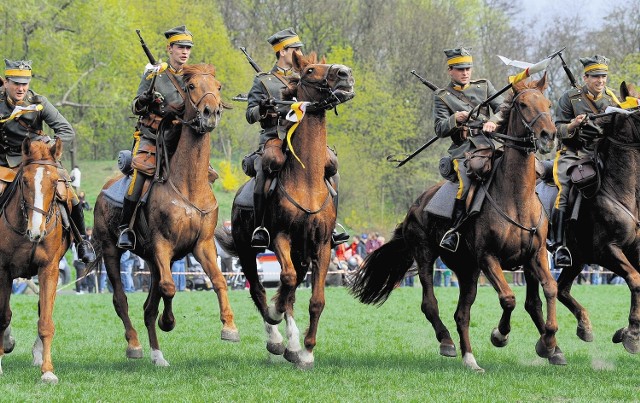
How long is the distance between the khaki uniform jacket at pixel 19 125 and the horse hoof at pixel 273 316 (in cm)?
342

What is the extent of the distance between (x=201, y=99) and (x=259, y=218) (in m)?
1.92

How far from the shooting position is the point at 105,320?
22.3m

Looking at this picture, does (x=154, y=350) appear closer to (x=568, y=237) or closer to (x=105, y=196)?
(x=105, y=196)

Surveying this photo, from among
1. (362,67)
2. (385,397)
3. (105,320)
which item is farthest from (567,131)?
(362,67)

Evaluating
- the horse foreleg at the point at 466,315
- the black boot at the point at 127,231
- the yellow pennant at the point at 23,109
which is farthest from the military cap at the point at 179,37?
the horse foreleg at the point at 466,315

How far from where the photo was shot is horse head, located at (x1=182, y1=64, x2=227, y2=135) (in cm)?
1373

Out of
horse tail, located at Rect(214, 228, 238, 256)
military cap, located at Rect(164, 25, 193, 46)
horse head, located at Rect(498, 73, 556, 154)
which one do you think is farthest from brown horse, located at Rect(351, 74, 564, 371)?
military cap, located at Rect(164, 25, 193, 46)

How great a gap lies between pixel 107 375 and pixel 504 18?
67.4 meters

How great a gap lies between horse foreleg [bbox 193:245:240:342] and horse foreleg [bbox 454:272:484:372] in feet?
9.78

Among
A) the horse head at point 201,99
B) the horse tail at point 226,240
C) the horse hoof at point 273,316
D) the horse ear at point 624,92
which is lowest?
the horse hoof at point 273,316

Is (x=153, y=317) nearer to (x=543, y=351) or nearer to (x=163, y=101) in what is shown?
(x=163, y=101)

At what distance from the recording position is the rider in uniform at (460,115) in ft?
48.7

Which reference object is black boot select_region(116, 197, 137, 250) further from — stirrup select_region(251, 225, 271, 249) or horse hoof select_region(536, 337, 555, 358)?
horse hoof select_region(536, 337, 555, 358)

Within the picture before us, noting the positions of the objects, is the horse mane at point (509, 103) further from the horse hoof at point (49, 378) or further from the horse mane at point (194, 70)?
the horse hoof at point (49, 378)
